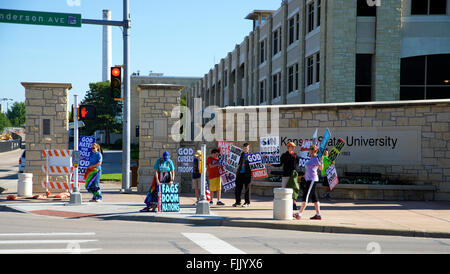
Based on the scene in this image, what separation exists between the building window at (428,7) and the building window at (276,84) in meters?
13.2

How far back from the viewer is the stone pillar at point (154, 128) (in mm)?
19828

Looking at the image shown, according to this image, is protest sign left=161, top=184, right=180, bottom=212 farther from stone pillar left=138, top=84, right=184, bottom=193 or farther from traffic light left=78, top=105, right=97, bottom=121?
stone pillar left=138, top=84, right=184, bottom=193

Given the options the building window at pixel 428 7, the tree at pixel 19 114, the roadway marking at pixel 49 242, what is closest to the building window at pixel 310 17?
the building window at pixel 428 7

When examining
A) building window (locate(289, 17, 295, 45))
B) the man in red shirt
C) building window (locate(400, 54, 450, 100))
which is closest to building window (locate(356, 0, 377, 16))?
building window (locate(400, 54, 450, 100))

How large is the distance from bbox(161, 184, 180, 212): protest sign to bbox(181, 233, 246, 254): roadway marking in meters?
3.53

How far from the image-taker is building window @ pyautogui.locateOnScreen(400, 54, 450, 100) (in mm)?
26344

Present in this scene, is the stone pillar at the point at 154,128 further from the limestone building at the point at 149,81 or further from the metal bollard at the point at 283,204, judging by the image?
the limestone building at the point at 149,81

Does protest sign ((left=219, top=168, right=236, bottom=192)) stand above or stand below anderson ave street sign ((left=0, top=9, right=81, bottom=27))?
below

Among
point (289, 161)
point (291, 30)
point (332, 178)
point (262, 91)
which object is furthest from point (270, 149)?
point (262, 91)

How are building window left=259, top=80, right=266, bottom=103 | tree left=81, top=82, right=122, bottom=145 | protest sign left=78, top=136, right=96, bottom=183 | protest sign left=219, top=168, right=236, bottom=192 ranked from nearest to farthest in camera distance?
1. protest sign left=219, top=168, right=236, bottom=192
2. protest sign left=78, top=136, right=96, bottom=183
3. building window left=259, top=80, right=266, bottom=103
4. tree left=81, top=82, right=122, bottom=145

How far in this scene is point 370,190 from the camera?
17.7 meters

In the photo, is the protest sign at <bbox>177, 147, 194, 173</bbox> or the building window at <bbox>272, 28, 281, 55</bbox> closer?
the protest sign at <bbox>177, 147, 194, 173</bbox>
